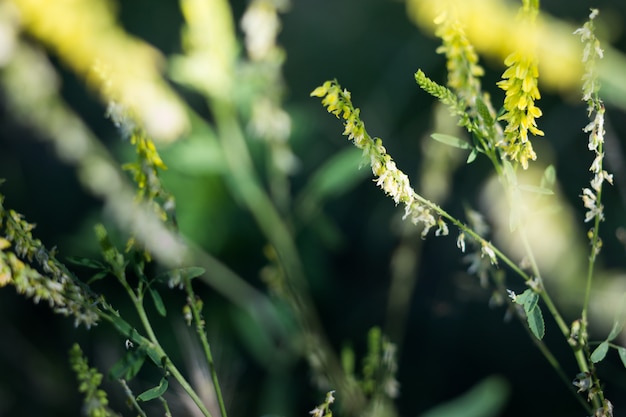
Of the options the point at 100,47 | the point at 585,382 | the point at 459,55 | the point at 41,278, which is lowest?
the point at 585,382

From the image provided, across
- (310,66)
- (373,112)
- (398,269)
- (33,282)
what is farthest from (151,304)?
(33,282)

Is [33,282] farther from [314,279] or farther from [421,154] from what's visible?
[421,154]

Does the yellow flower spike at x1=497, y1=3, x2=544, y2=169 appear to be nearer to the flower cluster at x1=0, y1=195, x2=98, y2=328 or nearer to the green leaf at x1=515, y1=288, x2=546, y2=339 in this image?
the green leaf at x1=515, y1=288, x2=546, y2=339

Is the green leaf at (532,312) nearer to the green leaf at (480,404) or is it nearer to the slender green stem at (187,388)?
the slender green stem at (187,388)

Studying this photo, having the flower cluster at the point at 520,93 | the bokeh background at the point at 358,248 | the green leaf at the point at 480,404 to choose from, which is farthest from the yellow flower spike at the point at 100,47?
the flower cluster at the point at 520,93

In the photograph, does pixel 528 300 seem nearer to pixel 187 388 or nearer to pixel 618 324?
pixel 618 324

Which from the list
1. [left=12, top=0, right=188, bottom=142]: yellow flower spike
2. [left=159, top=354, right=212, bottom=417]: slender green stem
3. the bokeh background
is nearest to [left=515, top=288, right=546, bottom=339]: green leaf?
[left=159, top=354, right=212, bottom=417]: slender green stem

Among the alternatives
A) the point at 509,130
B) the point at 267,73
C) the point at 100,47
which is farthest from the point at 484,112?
the point at 100,47
